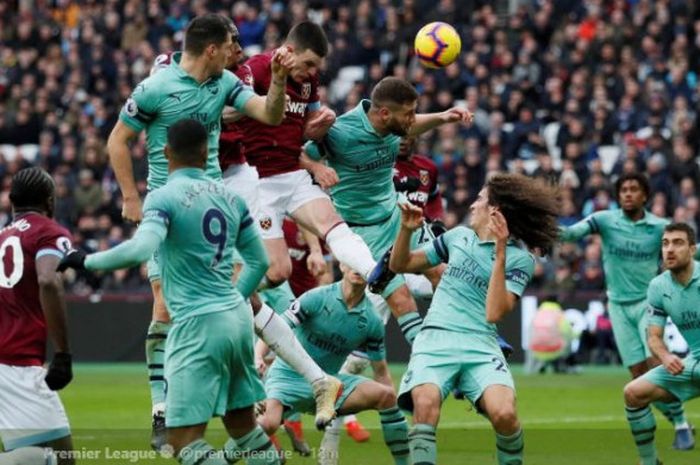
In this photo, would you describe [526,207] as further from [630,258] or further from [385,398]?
[630,258]

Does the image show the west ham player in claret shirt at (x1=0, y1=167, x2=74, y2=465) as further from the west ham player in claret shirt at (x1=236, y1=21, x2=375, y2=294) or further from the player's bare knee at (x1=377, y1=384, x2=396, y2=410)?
the west ham player in claret shirt at (x1=236, y1=21, x2=375, y2=294)

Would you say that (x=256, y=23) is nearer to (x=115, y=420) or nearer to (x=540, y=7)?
(x=540, y=7)

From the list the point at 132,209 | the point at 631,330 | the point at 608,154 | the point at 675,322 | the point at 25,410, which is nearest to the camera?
the point at 25,410

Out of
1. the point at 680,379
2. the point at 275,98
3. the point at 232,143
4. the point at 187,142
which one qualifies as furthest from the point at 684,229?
the point at 187,142

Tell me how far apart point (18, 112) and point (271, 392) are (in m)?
20.3

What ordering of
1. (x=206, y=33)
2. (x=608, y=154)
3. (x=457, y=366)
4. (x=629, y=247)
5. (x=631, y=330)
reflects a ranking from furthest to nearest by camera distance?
(x=608, y=154), (x=629, y=247), (x=631, y=330), (x=206, y=33), (x=457, y=366)

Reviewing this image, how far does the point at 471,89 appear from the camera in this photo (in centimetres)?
2728

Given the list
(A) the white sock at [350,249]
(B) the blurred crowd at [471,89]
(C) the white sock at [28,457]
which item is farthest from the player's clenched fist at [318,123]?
(B) the blurred crowd at [471,89]

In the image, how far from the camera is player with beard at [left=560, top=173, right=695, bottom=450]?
15.5 metres

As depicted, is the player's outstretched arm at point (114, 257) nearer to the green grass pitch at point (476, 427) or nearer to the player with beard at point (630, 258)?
the green grass pitch at point (476, 427)

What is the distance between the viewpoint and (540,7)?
2934cm

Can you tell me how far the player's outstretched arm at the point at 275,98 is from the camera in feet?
34.0

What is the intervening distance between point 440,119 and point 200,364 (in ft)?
14.2

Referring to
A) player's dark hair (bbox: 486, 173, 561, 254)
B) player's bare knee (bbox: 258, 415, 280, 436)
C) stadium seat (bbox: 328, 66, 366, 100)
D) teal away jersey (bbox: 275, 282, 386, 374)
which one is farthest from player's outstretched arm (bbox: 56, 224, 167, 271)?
stadium seat (bbox: 328, 66, 366, 100)
